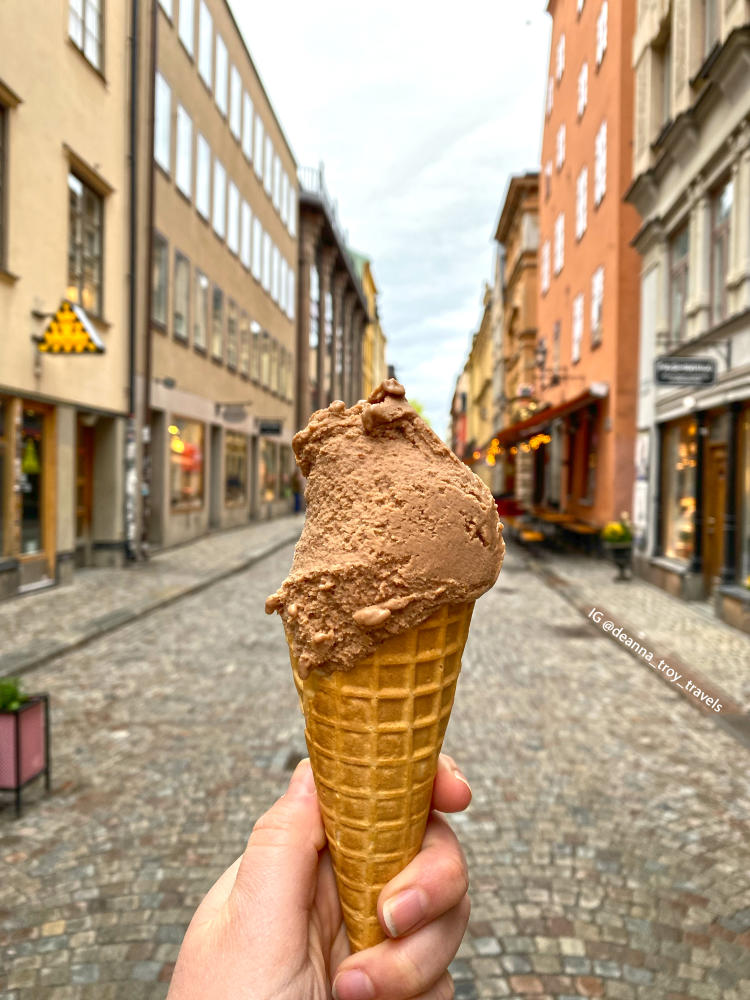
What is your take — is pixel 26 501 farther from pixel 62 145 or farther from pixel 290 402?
pixel 290 402

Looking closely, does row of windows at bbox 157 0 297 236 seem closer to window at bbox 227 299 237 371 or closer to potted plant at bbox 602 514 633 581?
window at bbox 227 299 237 371

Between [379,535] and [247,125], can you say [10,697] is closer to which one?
[379,535]

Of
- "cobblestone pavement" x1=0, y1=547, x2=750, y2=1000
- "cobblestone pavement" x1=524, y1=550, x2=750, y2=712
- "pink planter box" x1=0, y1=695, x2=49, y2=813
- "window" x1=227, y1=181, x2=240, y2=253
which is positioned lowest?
"cobblestone pavement" x1=0, y1=547, x2=750, y2=1000

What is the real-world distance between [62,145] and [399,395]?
1338cm

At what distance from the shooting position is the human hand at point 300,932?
177cm

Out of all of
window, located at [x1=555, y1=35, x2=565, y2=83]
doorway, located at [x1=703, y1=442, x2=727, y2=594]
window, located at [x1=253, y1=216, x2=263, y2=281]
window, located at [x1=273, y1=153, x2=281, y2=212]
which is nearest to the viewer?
window, located at [x1=555, y1=35, x2=565, y2=83]

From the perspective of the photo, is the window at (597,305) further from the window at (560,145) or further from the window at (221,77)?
the window at (221,77)

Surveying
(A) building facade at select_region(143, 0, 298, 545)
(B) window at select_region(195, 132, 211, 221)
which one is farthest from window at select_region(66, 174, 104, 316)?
(B) window at select_region(195, 132, 211, 221)

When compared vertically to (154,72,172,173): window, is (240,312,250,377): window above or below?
below

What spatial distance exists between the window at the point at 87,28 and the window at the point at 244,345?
455 inches

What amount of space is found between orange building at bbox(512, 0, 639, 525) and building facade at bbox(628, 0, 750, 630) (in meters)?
1.26

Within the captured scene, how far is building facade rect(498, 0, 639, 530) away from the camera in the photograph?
1439 centimetres

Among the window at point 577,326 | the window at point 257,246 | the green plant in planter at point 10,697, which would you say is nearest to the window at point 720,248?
the window at point 577,326

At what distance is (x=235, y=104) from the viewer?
2352 cm
